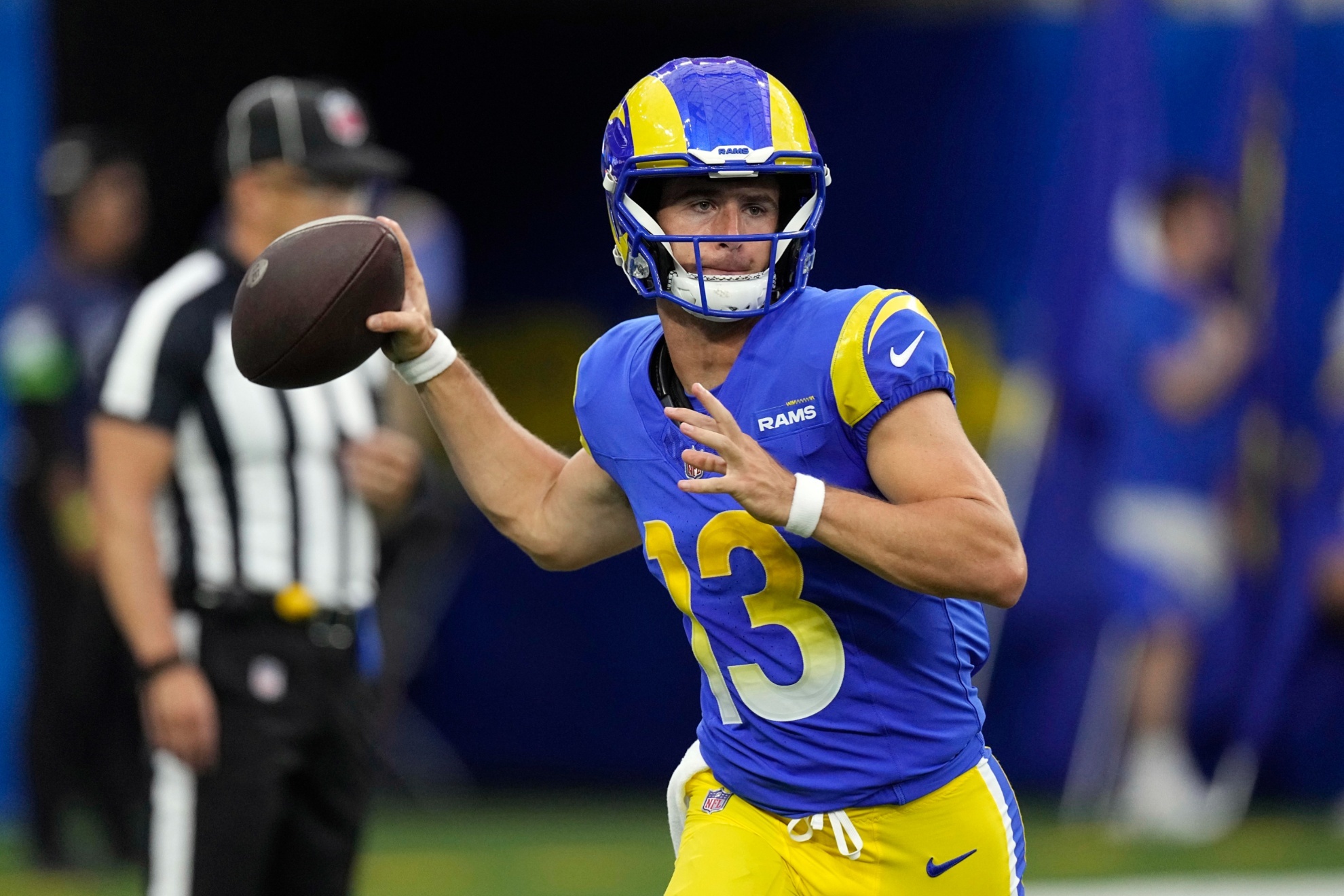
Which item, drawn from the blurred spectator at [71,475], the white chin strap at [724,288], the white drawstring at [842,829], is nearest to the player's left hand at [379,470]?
the white chin strap at [724,288]

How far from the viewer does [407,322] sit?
110 inches

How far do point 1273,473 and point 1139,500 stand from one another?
47 cm

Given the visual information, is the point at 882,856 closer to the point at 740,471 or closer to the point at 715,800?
the point at 715,800

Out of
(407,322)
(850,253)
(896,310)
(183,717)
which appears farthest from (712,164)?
(850,253)

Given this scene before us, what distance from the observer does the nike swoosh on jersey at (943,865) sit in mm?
2602

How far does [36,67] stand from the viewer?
607 centimetres

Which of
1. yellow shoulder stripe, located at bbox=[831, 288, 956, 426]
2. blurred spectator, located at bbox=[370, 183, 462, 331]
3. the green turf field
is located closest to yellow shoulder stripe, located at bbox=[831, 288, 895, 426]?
yellow shoulder stripe, located at bbox=[831, 288, 956, 426]

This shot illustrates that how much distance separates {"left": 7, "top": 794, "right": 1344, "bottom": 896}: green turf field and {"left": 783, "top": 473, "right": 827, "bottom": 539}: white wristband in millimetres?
3202

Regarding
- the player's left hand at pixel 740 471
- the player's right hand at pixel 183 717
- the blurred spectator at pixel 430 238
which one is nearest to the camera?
the player's left hand at pixel 740 471

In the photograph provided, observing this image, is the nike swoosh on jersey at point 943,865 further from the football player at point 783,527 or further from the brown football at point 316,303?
the brown football at point 316,303

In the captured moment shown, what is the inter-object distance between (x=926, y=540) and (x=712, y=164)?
0.59 meters

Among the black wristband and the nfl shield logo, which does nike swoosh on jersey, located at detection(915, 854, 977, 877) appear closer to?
the nfl shield logo

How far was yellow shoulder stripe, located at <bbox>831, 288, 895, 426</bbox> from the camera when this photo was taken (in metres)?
2.44

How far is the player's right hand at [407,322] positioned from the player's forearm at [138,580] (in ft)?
2.93
